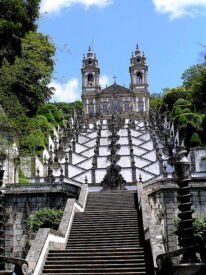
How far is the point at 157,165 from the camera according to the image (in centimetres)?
3409

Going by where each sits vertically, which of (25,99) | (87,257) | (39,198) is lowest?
(87,257)

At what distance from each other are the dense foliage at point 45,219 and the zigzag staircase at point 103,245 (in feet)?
3.70

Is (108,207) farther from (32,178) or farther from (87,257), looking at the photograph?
(32,178)

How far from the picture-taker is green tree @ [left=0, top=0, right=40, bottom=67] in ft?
72.0

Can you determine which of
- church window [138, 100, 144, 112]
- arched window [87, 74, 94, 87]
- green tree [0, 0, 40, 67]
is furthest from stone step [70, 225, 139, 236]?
arched window [87, 74, 94, 87]

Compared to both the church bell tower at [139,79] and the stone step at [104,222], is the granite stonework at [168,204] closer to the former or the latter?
the stone step at [104,222]

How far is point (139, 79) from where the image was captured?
7956 cm

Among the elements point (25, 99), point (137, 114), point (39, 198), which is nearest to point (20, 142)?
point (39, 198)

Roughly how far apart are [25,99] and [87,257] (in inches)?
565

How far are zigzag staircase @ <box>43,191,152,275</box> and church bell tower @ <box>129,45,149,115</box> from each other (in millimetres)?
59449

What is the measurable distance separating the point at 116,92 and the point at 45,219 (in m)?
61.9

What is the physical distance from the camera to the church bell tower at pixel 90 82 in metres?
77.7

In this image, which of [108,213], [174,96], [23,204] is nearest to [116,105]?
[174,96]

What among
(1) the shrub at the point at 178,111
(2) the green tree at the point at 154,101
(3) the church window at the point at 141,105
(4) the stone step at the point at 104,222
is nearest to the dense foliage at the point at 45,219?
(4) the stone step at the point at 104,222
